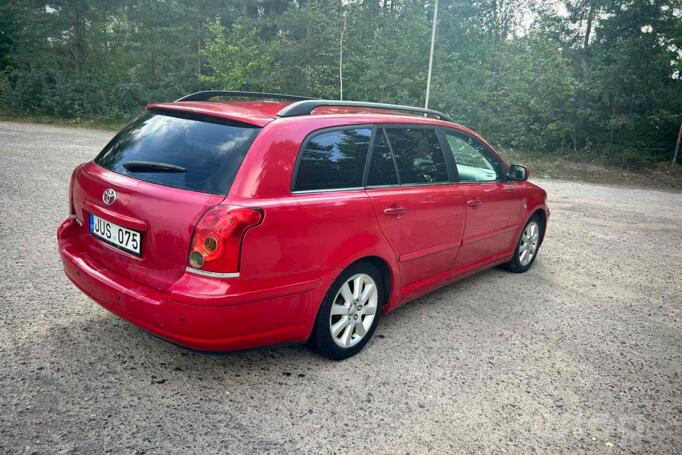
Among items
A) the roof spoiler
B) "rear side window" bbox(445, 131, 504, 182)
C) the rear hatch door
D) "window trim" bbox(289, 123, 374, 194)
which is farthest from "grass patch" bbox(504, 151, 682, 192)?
the rear hatch door

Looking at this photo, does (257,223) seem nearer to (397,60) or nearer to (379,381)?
(379,381)

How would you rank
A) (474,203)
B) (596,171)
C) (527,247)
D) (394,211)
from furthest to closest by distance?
(596,171) → (527,247) → (474,203) → (394,211)

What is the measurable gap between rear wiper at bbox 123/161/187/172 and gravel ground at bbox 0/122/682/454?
1.18 m

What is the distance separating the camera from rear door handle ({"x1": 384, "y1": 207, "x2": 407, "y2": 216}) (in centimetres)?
332

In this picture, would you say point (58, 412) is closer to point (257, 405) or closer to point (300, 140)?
point (257, 405)

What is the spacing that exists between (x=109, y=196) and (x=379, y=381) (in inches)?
77.0

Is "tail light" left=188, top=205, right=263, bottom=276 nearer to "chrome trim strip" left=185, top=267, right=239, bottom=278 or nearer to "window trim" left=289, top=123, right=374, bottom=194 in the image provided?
"chrome trim strip" left=185, top=267, right=239, bottom=278

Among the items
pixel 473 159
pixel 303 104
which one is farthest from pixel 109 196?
pixel 473 159

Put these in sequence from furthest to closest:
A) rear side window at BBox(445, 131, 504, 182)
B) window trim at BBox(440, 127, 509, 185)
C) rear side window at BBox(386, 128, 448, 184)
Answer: rear side window at BBox(445, 131, 504, 182)
window trim at BBox(440, 127, 509, 185)
rear side window at BBox(386, 128, 448, 184)

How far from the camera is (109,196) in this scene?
2.83 m

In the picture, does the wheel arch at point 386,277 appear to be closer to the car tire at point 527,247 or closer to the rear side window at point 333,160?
the rear side window at point 333,160

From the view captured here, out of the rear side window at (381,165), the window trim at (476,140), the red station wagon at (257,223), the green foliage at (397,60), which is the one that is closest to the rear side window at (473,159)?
the window trim at (476,140)

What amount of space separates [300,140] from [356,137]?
21.2 inches

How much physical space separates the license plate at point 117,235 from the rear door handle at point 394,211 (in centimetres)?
157
